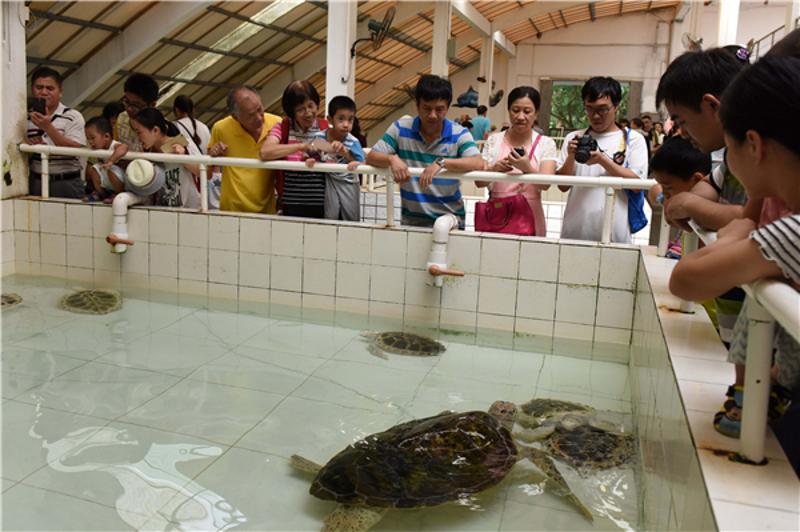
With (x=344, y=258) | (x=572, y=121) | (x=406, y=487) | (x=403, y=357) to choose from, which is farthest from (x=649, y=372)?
(x=572, y=121)

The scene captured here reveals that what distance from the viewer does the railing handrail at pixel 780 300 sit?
2.74ft

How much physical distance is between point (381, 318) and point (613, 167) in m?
1.61

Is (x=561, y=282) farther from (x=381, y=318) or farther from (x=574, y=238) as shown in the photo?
(x=381, y=318)

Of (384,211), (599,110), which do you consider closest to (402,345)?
(599,110)

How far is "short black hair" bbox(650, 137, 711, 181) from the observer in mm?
2088

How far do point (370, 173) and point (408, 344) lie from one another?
1013 mm

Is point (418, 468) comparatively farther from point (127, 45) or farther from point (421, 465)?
point (127, 45)

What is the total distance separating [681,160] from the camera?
2.10m

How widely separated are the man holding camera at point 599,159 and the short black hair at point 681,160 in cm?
122

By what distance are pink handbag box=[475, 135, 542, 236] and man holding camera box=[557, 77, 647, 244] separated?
23 centimetres

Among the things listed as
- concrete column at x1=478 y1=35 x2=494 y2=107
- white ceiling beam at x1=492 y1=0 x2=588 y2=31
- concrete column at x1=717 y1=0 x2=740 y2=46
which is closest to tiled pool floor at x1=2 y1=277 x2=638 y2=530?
concrete column at x1=717 y1=0 x2=740 y2=46

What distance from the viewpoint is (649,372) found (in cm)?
229

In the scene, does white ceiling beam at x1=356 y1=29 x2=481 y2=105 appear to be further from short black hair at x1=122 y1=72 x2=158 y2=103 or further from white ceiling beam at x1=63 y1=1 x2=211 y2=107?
short black hair at x1=122 y1=72 x2=158 y2=103

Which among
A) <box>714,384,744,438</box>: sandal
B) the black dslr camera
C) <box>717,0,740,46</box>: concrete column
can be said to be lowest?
<box>714,384,744,438</box>: sandal
